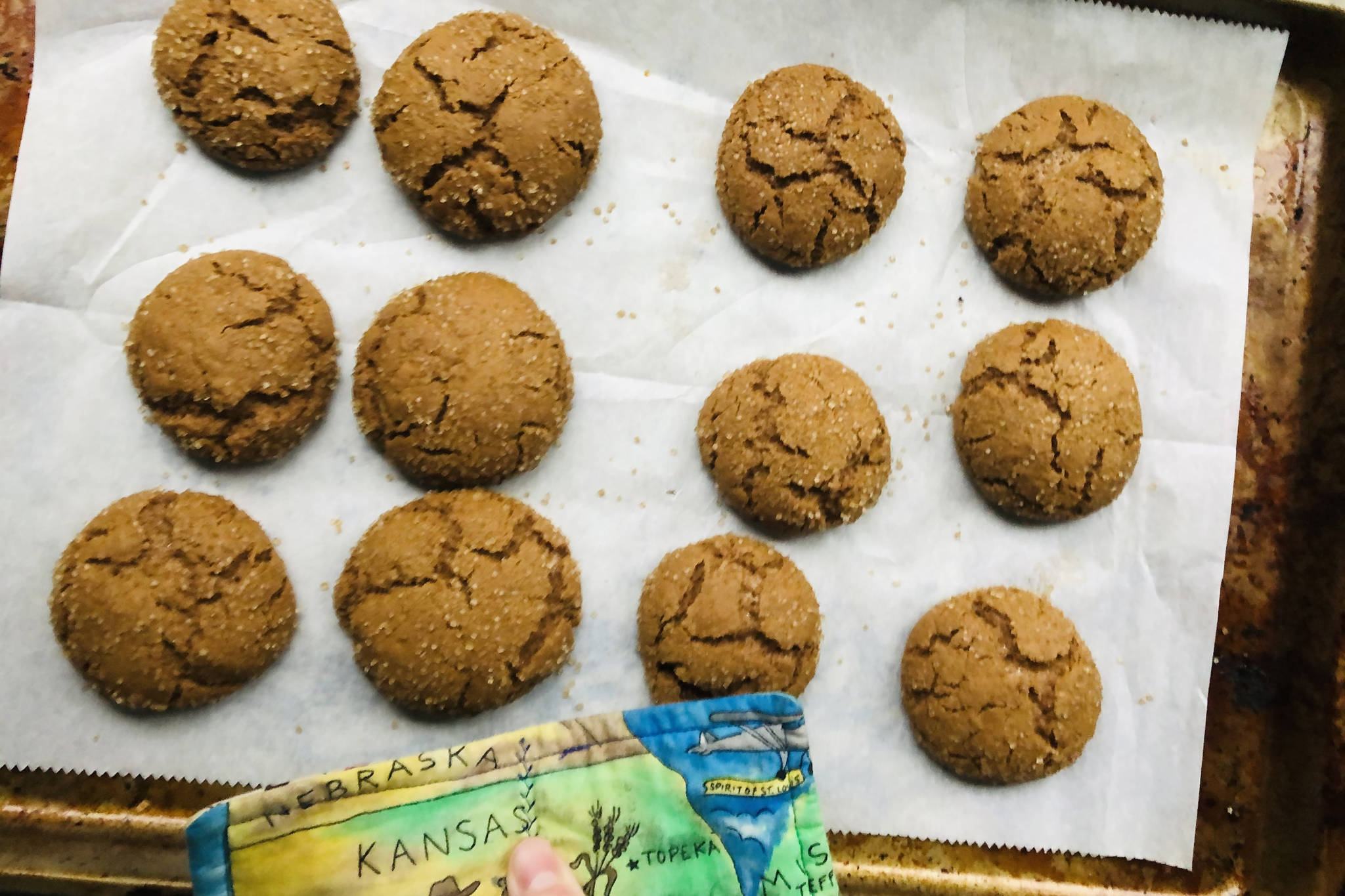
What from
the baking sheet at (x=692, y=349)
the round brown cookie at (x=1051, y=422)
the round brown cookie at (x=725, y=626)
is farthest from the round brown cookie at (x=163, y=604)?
the round brown cookie at (x=1051, y=422)

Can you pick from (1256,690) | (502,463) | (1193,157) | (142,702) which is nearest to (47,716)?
(142,702)

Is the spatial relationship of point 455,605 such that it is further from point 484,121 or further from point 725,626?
point 484,121

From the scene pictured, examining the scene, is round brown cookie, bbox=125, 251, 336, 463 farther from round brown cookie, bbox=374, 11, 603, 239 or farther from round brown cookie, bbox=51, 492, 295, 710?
round brown cookie, bbox=374, 11, 603, 239

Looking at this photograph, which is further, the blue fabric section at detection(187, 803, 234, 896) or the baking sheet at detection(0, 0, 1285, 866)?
the baking sheet at detection(0, 0, 1285, 866)

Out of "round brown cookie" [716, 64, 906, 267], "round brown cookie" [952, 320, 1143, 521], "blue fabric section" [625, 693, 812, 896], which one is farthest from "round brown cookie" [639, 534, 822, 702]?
"round brown cookie" [716, 64, 906, 267]

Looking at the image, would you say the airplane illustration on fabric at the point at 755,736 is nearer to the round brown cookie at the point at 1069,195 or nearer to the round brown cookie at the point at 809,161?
the round brown cookie at the point at 809,161

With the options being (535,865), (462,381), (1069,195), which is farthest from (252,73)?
(1069,195)

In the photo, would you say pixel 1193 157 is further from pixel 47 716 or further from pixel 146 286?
pixel 47 716
